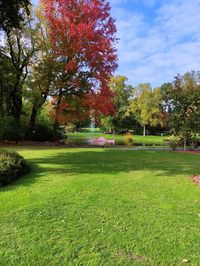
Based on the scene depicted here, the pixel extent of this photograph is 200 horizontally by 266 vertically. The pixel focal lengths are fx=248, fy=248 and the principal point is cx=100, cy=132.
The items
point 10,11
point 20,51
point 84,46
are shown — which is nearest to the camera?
point 10,11

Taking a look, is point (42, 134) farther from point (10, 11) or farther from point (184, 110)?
point (10, 11)

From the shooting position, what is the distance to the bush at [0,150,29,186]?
6.05 meters

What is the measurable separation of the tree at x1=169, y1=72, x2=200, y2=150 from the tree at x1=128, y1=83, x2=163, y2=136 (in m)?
22.3

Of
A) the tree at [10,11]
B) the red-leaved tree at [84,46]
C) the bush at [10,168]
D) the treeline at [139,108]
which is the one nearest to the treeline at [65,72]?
the red-leaved tree at [84,46]

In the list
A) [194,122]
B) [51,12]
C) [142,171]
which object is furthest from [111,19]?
[142,171]

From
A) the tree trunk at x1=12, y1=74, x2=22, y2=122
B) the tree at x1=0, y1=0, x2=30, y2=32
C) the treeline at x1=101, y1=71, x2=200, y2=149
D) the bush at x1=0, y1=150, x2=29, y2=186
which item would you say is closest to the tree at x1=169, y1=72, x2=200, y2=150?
the treeline at x1=101, y1=71, x2=200, y2=149

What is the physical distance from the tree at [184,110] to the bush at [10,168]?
464 inches

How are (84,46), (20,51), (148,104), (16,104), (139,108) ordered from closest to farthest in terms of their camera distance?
(84,46) → (20,51) → (16,104) → (148,104) → (139,108)

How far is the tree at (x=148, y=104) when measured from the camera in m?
39.2

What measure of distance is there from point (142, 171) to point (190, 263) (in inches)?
197

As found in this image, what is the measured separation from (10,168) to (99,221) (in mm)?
3348

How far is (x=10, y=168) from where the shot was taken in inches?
252

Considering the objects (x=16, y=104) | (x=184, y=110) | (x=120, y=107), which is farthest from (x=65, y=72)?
(x=120, y=107)

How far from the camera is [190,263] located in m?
2.95
